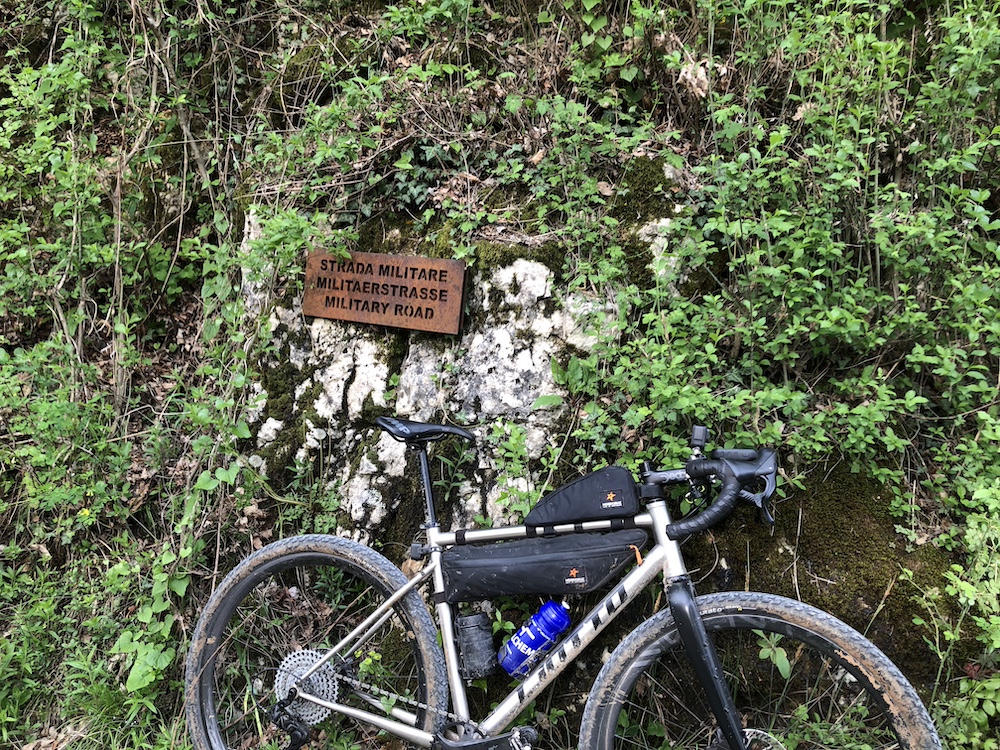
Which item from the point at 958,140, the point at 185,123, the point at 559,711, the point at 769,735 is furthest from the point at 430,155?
the point at 769,735

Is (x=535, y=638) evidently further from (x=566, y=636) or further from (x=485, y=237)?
(x=485, y=237)

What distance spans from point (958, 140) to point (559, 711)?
300 centimetres

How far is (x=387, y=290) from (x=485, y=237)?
1.89 feet

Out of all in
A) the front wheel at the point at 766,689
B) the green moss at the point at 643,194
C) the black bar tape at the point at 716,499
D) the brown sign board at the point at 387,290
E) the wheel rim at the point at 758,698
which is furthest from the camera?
the brown sign board at the point at 387,290

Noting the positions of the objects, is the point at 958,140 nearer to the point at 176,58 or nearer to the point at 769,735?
the point at 769,735

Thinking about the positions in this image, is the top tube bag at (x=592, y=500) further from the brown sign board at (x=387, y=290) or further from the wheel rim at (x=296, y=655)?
the brown sign board at (x=387, y=290)

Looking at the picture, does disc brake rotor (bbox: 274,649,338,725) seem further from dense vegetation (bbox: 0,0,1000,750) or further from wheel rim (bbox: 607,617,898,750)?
wheel rim (bbox: 607,617,898,750)

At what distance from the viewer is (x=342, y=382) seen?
3539mm

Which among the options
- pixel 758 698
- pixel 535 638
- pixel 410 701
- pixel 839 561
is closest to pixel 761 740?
pixel 758 698

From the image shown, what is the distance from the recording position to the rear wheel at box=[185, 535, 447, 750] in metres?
2.87

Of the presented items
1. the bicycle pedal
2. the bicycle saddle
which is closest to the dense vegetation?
the bicycle saddle

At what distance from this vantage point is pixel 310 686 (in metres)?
2.95

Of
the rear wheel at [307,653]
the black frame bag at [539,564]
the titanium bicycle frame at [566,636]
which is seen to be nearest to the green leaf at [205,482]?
the rear wheel at [307,653]

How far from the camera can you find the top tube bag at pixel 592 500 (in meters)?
2.56
